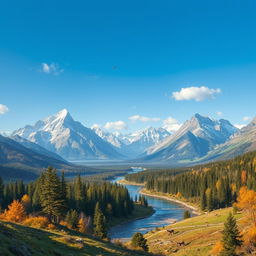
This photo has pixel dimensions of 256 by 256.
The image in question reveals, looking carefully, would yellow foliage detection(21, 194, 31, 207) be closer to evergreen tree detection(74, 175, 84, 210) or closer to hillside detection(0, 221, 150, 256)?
evergreen tree detection(74, 175, 84, 210)

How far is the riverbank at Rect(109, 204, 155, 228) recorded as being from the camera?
148 metres

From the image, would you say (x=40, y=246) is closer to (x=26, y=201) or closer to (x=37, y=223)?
(x=37, y=223)

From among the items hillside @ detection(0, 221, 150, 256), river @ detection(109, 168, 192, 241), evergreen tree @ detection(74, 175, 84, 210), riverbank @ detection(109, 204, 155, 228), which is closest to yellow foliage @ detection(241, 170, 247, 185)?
river @ detection(109, 168, 192, 241)

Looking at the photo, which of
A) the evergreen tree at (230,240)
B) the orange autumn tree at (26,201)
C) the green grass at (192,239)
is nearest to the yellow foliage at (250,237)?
the evergreen tree at (230,240)

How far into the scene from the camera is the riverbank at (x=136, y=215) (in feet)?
486

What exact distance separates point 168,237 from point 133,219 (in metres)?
73.6

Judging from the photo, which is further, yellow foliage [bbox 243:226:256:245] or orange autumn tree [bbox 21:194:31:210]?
orange autumn tree [bbox 21:194:31:210]

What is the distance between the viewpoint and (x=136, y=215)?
543ft

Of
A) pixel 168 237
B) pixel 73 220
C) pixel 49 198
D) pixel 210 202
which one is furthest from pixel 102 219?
pixel 210 202

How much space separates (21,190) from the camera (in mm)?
160750

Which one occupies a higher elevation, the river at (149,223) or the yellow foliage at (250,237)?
the yellow foliage at (250,237)

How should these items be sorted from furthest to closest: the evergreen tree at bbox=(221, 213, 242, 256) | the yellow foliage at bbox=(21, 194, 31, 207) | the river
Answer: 1. the yellow foliage at bbox=(21, 194, 31, 207)
2. the river
3. the evergreen tree at bbox=(221, 213, 242, 256)

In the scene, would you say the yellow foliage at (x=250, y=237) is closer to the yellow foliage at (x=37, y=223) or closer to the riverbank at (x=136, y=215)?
the yellow foliage at (x=37, y=223)

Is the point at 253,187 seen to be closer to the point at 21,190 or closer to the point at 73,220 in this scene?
the point at 73,220
